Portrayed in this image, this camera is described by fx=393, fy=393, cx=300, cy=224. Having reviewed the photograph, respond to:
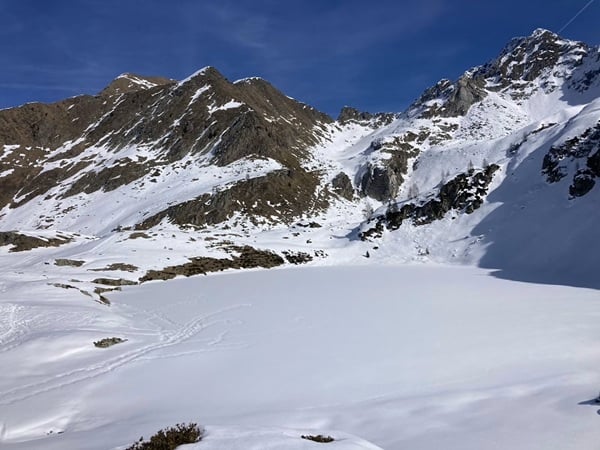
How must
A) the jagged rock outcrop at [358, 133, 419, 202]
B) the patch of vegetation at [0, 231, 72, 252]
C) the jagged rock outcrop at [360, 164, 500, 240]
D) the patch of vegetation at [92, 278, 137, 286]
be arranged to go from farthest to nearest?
the jagged rock outcrop at [358, 133, 419, 202], the patch of vegetation at [0, 231, 72, 252], the jagged rock outcrop at [360, 164, 500, 240], the patch of vegetation at [92, 278, 137, 286]

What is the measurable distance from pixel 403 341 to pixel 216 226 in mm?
66065

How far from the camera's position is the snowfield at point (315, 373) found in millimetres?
7238

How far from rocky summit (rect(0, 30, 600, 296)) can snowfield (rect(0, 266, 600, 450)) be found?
11582 millimetres

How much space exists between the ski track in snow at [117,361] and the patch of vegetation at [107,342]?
4.66 ft

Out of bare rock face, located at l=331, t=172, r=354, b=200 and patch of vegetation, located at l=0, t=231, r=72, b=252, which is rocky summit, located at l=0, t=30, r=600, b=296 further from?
bare rock face, located at l=331, t=172, r=354, b=200

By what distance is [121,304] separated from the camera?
25.9 meters

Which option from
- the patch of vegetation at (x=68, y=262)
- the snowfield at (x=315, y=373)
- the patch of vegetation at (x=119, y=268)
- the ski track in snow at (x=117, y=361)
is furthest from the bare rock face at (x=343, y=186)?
the ski track in snow at (x=117, y=361)

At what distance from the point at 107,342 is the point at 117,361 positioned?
2293 millimetres

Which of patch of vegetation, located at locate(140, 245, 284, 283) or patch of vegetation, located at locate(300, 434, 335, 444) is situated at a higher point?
patch of vegetation, located at locate(140, 245, 284, 283)

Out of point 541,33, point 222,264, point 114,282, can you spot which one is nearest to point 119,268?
point 114,282

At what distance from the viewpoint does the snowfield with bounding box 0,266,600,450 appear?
7.24 meters

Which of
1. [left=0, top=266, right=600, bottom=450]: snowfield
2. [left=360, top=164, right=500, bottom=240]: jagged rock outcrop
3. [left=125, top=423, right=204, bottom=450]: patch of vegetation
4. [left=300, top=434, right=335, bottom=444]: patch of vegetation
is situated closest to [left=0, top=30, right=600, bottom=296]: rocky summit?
[left=360, top=164, right=500, bottom=240]: jagged rock outcrop

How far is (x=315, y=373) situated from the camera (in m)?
11.3

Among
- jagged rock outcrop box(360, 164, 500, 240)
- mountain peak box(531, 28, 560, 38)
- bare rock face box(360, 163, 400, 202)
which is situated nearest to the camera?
jagged rock outcrop box(360, 164, 500, 240)
